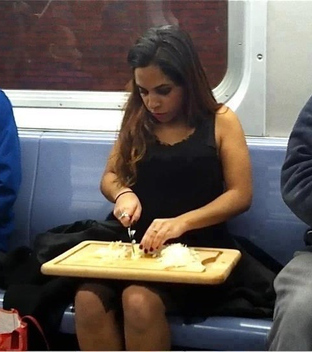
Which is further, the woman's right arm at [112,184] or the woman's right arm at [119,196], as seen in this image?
the woman's right arm at [112,184]

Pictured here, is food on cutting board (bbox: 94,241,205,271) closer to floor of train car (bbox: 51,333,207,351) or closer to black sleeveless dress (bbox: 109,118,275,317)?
black sleeveless dress (bbox: 109,118,275,317)

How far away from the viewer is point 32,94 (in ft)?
10.1

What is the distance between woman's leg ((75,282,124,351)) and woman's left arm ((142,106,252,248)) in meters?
0.30

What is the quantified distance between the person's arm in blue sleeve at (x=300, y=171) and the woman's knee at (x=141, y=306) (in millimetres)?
484

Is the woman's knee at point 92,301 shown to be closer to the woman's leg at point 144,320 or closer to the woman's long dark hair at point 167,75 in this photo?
the woman's leg at point 144,320

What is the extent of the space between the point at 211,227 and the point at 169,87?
19.1 inches

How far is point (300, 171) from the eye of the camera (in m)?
2.07

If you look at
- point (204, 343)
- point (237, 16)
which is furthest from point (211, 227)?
point (237, 16)

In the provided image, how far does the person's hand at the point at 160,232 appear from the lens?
6.84ft

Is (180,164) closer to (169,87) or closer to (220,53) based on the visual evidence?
(169,87)

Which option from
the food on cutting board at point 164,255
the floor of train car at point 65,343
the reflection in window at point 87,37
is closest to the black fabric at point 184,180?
the food on cutting board at point 164,255

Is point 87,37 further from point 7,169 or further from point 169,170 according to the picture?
point 169,170

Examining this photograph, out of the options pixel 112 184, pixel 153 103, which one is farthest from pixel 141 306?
pixel 153 103

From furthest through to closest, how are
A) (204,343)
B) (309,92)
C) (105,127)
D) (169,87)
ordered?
(105,127) < (309,92) < (169,87) < (204,343)
